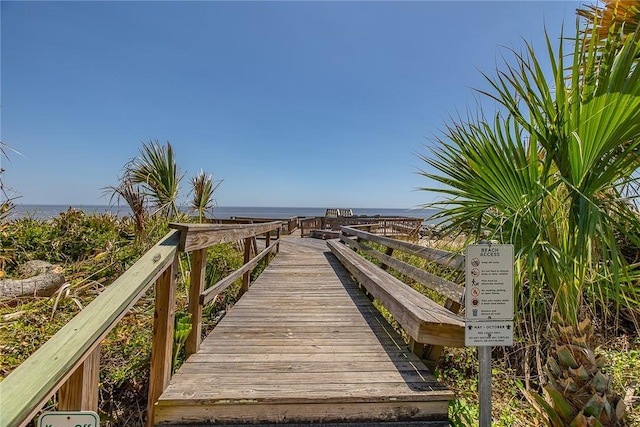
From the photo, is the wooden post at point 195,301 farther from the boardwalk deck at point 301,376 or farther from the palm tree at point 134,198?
the palm tree at point 134,198

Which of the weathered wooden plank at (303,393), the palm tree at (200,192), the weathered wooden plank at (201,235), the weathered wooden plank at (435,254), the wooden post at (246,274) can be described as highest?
the palm tree at (200,192)

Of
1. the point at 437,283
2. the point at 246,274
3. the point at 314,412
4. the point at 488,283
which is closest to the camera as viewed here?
the point at 488,283

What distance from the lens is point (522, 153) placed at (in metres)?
1.57

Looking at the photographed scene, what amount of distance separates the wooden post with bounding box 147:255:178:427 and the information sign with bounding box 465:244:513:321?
5.40 feet

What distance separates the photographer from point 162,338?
169cm

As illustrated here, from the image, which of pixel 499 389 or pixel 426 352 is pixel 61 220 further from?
pixel 499 389

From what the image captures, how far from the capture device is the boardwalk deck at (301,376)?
1628 millimetres

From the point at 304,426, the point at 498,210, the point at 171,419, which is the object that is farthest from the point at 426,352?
the point at 171,419

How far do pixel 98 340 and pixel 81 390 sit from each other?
180 mm

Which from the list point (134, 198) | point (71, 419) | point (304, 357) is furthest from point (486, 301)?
point (134, 198)

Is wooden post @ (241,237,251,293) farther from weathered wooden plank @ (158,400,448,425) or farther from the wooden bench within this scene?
weathered wooden plank @ (158,400,448,425)

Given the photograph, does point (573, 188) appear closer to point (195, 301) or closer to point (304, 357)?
point (304, 357)

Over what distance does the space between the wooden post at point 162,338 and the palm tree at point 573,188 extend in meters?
1.87

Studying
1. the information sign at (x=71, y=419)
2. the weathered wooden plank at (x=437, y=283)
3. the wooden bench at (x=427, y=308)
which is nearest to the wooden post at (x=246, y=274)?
the wooden bench at (x=427, y=308)
